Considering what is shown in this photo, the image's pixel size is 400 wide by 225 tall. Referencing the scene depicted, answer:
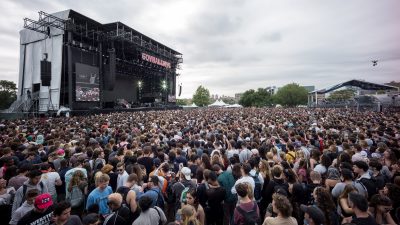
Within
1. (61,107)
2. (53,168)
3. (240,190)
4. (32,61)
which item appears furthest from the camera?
(32,61)

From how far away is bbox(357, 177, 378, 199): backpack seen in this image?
377 centimetres

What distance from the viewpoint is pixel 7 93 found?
43.9 m

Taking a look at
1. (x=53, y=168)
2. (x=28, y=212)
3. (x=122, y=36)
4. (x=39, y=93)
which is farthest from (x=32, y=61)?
(x=28, y=212)

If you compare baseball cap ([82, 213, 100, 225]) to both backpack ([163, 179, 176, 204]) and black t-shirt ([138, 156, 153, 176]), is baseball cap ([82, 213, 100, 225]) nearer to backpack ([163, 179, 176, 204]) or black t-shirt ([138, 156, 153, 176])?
backpack ([163, 179, 176, 204])

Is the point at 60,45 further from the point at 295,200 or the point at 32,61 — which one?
the point at 295,200

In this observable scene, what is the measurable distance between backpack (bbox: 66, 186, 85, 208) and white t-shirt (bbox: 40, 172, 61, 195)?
54 centimetres

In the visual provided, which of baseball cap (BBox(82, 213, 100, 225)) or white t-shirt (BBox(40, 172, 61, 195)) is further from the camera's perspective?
white t-shirt (BBox(40, 172, 61, 195))

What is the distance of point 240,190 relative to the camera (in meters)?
3.17

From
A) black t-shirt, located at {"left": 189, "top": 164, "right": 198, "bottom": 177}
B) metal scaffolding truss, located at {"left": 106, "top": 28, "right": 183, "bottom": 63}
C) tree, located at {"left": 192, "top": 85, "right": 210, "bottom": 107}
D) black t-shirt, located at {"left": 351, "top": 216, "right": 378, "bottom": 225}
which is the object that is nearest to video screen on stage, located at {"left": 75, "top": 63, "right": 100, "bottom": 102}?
metal scaffolding truss, located at {"left": 106, "top": 28, "right": 183, "bottom": 63}

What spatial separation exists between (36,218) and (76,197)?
126 cm

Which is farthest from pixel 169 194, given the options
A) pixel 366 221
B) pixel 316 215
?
pixel 366 221

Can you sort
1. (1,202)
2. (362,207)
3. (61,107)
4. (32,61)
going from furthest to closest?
(32,61) → (61,107) → (1,202) → (362,207)

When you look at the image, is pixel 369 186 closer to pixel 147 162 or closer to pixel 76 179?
pixel 147 162

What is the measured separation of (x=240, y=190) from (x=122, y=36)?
31.5m
